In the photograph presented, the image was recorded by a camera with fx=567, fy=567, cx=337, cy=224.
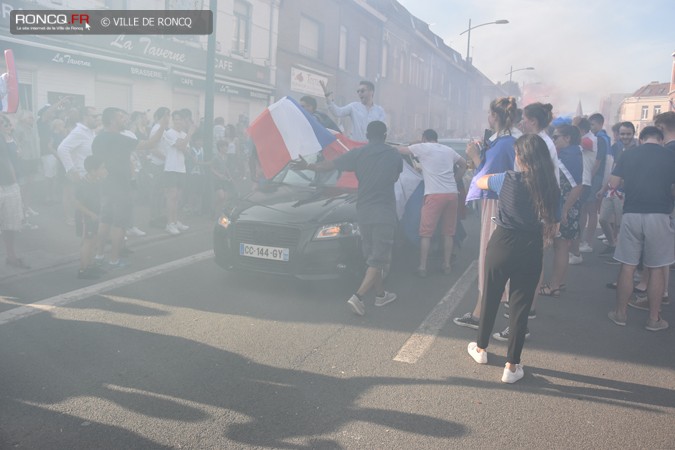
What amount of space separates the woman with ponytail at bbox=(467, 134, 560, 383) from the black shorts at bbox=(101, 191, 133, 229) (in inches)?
180

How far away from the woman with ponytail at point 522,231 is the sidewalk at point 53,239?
5315mm

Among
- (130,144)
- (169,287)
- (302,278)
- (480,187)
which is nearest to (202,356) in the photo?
(302,278)

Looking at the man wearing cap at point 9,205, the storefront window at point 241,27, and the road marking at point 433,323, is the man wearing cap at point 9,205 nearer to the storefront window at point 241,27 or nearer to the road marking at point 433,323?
the road marking at point 433,323

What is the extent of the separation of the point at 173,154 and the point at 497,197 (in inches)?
249

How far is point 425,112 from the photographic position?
40438 mm

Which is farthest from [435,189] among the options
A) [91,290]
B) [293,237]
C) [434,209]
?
[91,290]

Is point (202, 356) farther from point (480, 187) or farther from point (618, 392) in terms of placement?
point (618, 392)

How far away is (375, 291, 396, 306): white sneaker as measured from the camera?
5.69 meters

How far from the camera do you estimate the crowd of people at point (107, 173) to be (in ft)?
21.6

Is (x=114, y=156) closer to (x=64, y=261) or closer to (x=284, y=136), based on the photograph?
(x=64, y=261)

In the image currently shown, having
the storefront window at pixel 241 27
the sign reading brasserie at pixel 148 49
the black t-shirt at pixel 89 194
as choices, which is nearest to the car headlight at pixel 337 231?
the black t-shirt at pixel 89 194

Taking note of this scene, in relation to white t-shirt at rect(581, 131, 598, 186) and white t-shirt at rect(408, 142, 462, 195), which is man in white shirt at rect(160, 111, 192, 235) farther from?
white t-shirt at rect(581, 131, 598, 186)

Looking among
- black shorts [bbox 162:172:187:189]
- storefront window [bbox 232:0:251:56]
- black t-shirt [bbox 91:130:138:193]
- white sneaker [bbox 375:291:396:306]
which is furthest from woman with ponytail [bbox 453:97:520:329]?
storefront window [bbox 232:0:251:56]

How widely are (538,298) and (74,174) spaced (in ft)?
18.7
